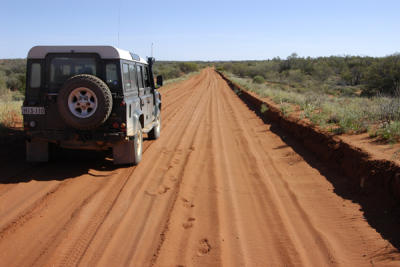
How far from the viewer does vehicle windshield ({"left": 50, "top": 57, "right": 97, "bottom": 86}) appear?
6.76 metres

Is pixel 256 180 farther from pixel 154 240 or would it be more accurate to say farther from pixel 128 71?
pixel 128 71

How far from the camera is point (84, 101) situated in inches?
249

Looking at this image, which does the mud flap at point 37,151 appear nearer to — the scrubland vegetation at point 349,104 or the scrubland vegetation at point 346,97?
the scrubland vegetation at point 349,104

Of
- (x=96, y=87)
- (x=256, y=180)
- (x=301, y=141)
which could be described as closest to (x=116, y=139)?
(x=96, y=87)

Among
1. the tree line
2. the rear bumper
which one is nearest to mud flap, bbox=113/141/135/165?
the rear bumper

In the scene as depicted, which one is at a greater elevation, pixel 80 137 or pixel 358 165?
pixel 80 137

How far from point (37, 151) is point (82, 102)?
5.42 ft

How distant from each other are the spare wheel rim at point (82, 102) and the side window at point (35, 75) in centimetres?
100

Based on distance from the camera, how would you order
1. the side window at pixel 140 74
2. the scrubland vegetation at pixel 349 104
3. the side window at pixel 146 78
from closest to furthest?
the side window at pixel 140 74
the scrubland vegetation at pixel 349 104
the side window at pixel 146 78

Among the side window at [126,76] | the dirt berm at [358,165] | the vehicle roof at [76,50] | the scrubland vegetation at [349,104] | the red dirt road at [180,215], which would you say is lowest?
the red dirt road at [180,215]

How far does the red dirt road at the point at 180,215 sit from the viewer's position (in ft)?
13.0

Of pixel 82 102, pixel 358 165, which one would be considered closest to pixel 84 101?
pixel 82 102

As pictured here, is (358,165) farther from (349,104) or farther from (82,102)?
(349,104)

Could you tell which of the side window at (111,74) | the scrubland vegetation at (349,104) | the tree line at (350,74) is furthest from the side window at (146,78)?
the tree line at (350,74)
